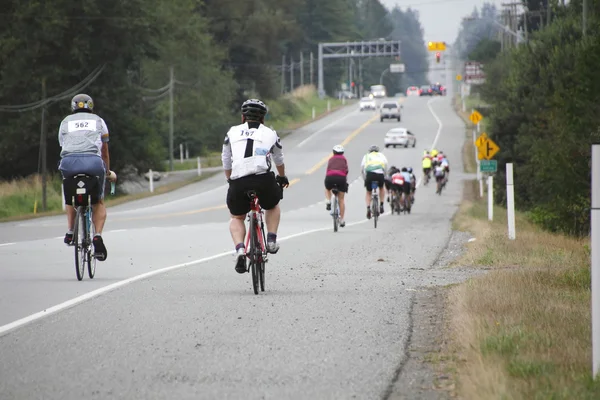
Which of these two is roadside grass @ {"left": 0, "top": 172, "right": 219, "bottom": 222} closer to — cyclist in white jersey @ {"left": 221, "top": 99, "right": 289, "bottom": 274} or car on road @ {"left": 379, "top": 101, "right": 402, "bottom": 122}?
cyclist in white jersey @ {"left": 221, "top": 99, "right": 289, "bottom": 274}

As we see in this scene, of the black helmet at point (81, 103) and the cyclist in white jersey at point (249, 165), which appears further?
the black helmet at point (81, 103)

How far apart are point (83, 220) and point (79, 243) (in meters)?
0.31

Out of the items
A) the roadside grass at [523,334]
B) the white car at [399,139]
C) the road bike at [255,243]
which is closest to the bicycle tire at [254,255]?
the road bike at [255,243]

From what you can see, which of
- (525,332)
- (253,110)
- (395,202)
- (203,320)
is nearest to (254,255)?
(253,110)

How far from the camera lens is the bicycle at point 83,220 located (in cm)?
1305

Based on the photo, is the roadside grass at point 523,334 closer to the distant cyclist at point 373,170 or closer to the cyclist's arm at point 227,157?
the cyclist's arm at point 227,157

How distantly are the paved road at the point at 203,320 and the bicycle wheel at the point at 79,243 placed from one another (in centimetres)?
17

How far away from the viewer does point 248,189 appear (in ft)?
38.7

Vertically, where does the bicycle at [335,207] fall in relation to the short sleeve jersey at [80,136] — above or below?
below

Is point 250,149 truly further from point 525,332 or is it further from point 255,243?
point 525,332

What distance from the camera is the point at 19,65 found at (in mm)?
53156

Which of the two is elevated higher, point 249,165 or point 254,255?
point 249,165

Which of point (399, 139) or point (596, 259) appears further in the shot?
point (399, 139)

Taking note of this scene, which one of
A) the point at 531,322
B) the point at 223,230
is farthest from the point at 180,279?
the point at 223,230
